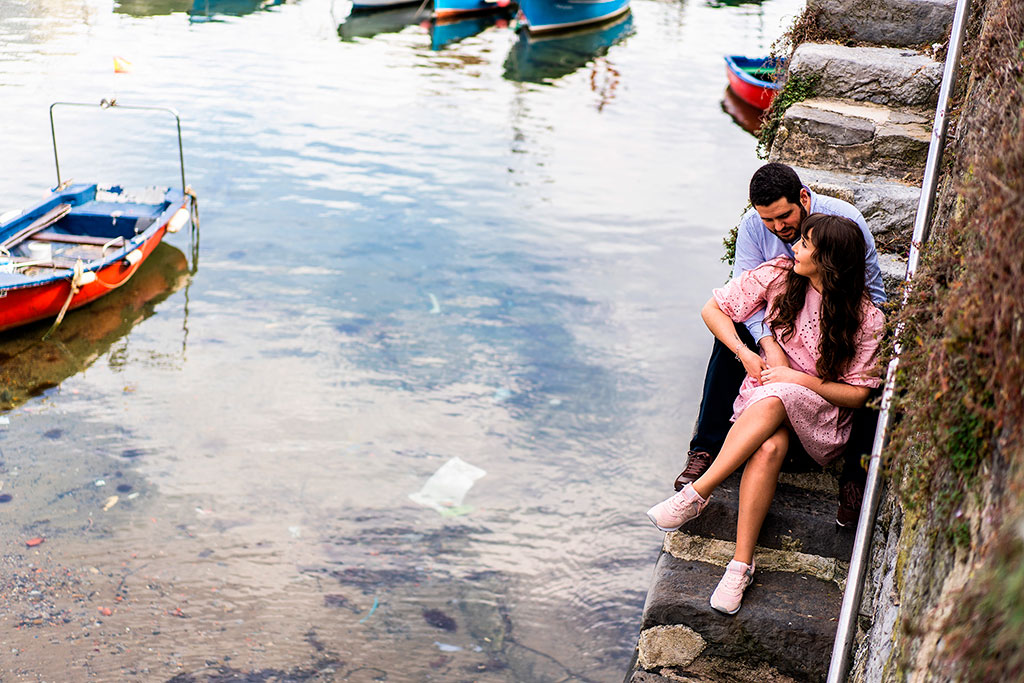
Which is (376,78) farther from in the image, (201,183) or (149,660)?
(149,660)

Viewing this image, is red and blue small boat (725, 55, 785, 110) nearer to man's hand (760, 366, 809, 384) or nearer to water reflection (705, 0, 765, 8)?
man's hand (760, 366, 809, 384)

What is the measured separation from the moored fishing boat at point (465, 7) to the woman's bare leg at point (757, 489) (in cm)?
2207

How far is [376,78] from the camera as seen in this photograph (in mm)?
17109

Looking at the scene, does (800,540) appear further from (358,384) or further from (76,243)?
(76,243)

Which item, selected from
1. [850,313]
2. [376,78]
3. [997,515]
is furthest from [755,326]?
[376,78]

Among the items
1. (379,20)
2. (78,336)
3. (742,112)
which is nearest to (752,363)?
(78,336)

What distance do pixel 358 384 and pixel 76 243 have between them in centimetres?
360

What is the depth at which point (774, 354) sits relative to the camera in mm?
3332

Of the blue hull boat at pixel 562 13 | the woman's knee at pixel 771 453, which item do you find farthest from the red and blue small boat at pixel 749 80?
the woman's knee at pixel 771 453

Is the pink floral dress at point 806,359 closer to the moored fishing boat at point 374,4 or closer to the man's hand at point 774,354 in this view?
the man's hand at point 774,354

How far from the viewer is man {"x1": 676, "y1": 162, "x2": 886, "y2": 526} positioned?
132 inches

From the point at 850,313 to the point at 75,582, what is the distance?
4.31m

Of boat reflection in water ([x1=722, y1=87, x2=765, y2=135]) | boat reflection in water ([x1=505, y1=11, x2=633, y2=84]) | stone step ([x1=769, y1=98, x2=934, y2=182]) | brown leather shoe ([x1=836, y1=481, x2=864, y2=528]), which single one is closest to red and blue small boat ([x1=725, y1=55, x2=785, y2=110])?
boat reflection in water ([x1=722, y1=87, x2=765, y2=135])

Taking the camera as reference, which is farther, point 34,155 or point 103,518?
point 34,155
